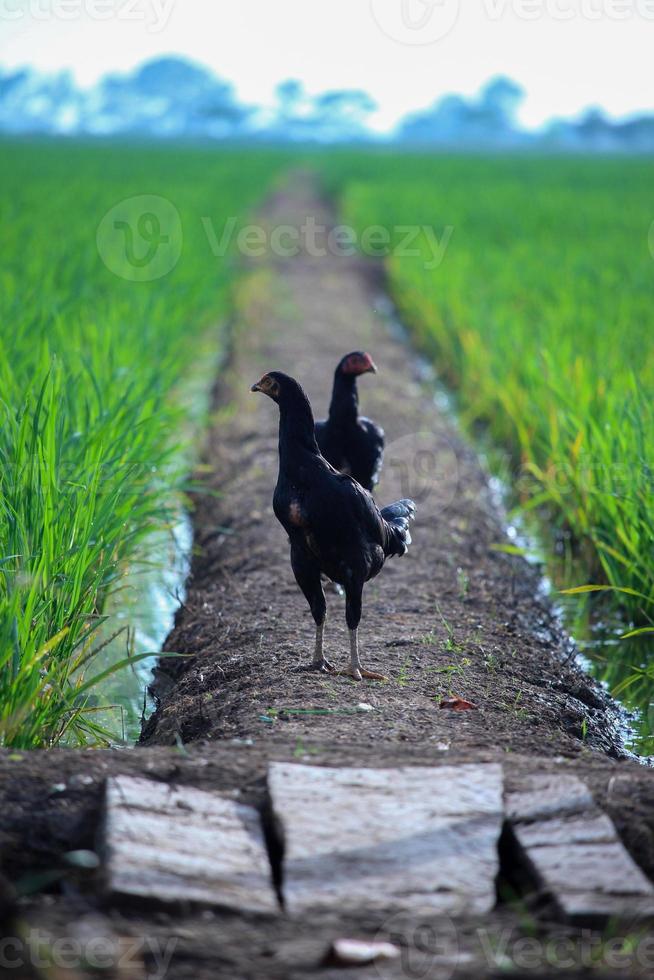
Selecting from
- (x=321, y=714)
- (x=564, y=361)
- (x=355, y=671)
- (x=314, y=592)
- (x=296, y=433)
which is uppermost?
(x=564, y=361)

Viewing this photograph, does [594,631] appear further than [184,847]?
Yes

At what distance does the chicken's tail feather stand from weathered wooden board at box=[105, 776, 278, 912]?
49.2 inches

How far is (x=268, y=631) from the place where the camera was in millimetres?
3762

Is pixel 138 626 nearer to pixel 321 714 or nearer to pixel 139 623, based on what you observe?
pixel 139 623

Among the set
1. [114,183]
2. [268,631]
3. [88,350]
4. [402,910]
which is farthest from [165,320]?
[114,183]

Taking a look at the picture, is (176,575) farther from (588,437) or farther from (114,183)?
(114,183)

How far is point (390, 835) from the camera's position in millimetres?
2223

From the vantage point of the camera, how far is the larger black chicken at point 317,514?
306 centimetres

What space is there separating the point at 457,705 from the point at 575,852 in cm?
96

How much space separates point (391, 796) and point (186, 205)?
46.0 feet

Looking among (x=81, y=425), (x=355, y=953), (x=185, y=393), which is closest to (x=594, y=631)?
(x=81, y=425)

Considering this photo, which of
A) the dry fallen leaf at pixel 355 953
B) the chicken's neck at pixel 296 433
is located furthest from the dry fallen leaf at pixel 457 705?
the dry fallen leaf at pixel 355 953

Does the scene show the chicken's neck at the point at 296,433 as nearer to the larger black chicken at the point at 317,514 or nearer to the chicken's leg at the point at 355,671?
the larger black chicken at the point at 317,514

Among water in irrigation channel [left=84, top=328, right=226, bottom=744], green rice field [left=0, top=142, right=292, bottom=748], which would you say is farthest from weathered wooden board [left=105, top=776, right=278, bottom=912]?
water in irrigation channel [left=84, top=328, right=226, bottom=744]
